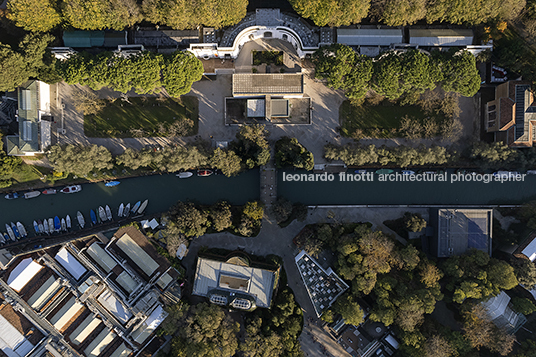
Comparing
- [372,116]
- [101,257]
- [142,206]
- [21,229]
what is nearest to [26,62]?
[21,229]

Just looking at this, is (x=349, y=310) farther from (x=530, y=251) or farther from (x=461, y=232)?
(x=530, y=251)

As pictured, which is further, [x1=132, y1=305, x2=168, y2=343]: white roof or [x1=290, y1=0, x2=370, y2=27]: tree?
[x1=132, y1=305, x2=168, y2=343]: white roof

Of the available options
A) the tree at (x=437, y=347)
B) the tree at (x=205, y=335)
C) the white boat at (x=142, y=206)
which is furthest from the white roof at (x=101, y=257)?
the tree at (x=437, y=347)

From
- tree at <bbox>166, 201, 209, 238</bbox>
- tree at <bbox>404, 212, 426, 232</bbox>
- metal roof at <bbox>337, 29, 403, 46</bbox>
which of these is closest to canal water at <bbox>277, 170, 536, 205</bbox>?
tree at <bbox>404, 212, 426, 232</bbox>

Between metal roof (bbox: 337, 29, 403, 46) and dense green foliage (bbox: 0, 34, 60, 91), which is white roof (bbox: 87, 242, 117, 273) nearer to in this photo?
dense green foliage (bbox: 0, 34, 60, 91)

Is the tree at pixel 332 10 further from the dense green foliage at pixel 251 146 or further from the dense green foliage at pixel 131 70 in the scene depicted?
the dense green foliage at pixel 251 146

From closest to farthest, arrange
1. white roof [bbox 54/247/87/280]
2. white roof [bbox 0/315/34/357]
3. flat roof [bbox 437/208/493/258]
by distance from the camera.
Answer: white roof [bbox 0/315/34/357]
white roof [bbox 54/247/87/280]
flat roof [bbox 437/208/493/258]
